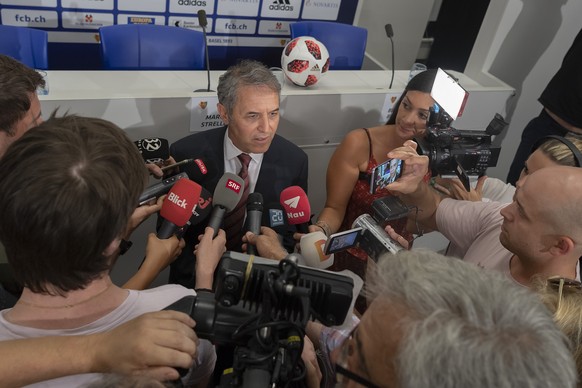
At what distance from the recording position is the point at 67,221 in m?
0.83

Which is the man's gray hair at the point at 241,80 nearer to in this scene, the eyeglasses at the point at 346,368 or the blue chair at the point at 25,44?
the eyeglasses at the point at 346,368

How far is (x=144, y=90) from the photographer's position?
7.51 feet

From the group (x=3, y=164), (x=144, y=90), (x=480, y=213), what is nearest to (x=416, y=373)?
(x=3, y=164)

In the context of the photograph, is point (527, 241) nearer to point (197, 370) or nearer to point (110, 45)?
point (197, 370)

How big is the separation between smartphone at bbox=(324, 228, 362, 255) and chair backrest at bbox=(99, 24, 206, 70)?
2158 millimetres

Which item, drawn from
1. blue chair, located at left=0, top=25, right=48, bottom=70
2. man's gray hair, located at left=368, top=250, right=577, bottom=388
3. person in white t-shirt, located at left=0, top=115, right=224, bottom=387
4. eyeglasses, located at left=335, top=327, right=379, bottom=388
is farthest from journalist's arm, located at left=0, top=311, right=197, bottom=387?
blue chair, located at left=0, top=25, right=48, bottom=70

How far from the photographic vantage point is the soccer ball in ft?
8.25

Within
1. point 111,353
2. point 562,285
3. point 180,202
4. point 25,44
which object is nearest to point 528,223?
point 562,285

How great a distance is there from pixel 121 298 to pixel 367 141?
1.46 meters

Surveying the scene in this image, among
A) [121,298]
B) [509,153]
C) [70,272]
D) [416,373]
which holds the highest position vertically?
[416,373]

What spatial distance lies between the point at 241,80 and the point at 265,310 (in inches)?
49.2

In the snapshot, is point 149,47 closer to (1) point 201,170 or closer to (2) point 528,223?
(1) point 201,170

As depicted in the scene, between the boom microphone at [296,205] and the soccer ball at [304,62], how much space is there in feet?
3.31

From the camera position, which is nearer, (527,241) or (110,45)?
(527,241)
